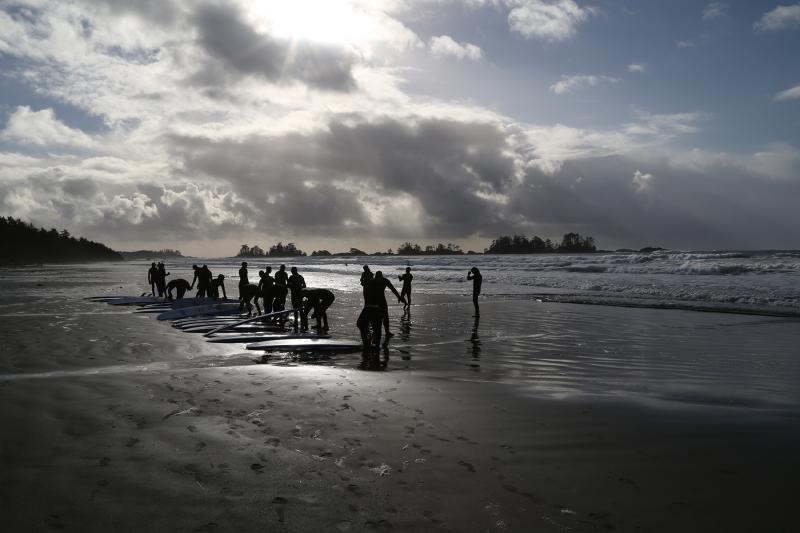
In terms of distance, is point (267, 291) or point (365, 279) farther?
point (267, 291)

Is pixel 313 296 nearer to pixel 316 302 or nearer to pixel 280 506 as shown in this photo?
pixel 316 302

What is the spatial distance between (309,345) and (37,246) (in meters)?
132

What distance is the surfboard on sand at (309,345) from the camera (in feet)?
38.1

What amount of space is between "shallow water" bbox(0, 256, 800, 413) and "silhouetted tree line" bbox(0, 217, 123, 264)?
343 feet

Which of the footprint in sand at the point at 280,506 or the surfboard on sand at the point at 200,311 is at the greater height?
the surfboard on sand at the point at 200,311

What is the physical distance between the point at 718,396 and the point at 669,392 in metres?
0.68

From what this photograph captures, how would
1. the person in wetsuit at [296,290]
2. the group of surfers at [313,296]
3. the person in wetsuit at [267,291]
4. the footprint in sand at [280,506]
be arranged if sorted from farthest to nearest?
the person in wetsuit at [267,291] < the person in wetsuit at [296,290] < the group of surfers at [313,296] < the footprint in sand at [280,506]

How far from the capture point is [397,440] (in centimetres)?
550

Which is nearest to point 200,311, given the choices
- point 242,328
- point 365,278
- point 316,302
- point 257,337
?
point 242,328

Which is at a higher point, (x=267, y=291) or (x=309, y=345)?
(x=267, y=291)

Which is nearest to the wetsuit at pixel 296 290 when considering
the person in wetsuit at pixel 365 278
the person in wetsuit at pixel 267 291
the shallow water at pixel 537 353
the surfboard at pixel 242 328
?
the surfboard at pixel 242 328

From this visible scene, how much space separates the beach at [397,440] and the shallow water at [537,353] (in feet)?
0.29

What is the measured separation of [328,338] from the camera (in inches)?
500

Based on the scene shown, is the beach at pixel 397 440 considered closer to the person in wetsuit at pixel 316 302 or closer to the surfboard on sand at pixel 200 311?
the person in wetsuit at pixel 316 302
